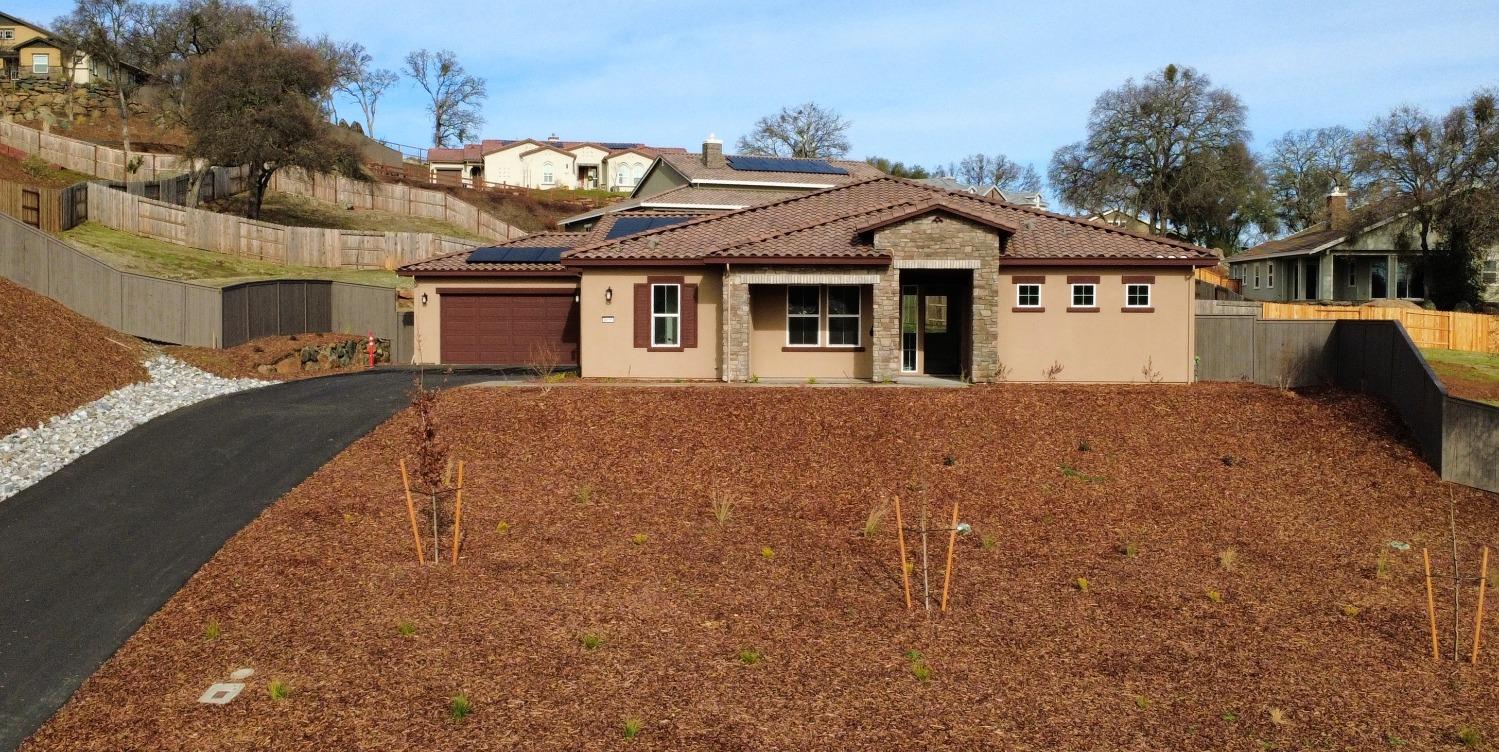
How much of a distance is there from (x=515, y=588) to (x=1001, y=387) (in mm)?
12312

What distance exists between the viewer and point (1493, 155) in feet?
139

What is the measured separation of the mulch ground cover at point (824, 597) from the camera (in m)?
8.16

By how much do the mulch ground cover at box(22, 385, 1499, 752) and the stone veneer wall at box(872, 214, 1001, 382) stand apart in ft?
12.1

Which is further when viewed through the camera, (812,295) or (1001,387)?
(812,295)

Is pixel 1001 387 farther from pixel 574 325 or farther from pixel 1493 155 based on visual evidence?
pixel 1493 155

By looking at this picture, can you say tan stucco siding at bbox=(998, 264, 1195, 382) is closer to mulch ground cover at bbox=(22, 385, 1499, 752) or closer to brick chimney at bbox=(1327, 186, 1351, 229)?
mulch ground cover at bbox=(22, 385, 1499, 752)

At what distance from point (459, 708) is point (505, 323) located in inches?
822

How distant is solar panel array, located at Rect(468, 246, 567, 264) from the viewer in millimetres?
27859

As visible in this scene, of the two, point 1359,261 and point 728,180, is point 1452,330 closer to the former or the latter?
point 1359,261

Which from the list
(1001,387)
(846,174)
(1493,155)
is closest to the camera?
(1001,387)

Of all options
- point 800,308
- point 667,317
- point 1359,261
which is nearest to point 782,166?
point 800,308

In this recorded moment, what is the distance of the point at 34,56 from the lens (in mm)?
75625

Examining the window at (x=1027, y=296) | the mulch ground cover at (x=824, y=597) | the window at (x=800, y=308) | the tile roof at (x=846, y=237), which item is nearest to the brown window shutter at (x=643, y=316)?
the tile roof at (x=846, y=237)

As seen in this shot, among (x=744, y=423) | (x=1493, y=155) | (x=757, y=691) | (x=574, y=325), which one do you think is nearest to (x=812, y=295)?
(x=744, y=423)
